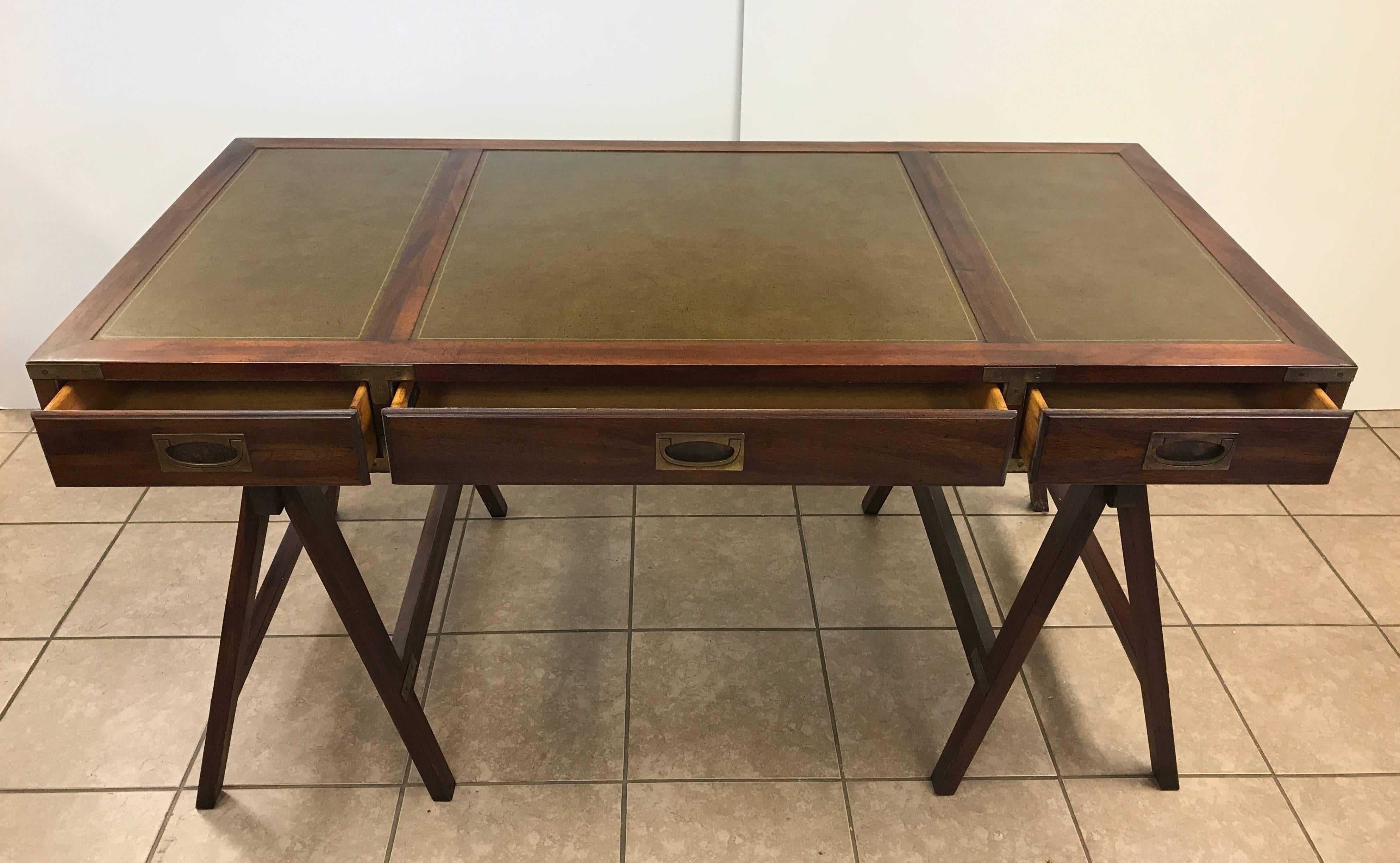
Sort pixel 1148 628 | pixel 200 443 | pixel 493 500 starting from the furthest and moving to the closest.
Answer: pixel 493 500 → pixel 1148 628 → pixel 200 443

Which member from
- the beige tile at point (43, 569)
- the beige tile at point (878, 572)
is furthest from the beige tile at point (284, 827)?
the beige tile at point (878, 572)

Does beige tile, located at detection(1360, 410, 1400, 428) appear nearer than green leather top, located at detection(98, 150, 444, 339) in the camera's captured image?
No

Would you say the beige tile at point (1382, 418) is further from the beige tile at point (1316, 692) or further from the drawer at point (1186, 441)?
the drawer at point (1186, 441)

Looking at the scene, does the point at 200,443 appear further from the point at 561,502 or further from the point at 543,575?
the point at 561,502

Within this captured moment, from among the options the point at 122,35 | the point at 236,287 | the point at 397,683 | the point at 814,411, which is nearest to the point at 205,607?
the point at 397,683

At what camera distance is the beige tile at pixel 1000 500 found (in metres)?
2.43

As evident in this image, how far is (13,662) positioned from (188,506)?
20.6 inches

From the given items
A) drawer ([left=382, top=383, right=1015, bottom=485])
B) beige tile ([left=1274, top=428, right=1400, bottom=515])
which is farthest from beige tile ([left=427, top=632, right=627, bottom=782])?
beige tile ([left=1274, top=428, right=1400, bottom=515])

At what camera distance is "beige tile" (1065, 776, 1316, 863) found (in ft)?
5.50

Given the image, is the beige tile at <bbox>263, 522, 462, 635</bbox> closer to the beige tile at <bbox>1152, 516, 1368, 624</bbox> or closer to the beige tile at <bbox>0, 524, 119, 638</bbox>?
the beige tile at <bbox>0, 524, 119, 638</bbox>

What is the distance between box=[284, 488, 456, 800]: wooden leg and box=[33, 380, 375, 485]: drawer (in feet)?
0.47

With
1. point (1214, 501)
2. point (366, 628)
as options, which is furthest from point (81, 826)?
point (1214, 501)

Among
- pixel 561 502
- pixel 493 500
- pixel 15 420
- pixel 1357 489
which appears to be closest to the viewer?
pixel 493 500

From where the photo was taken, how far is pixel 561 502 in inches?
96.1
